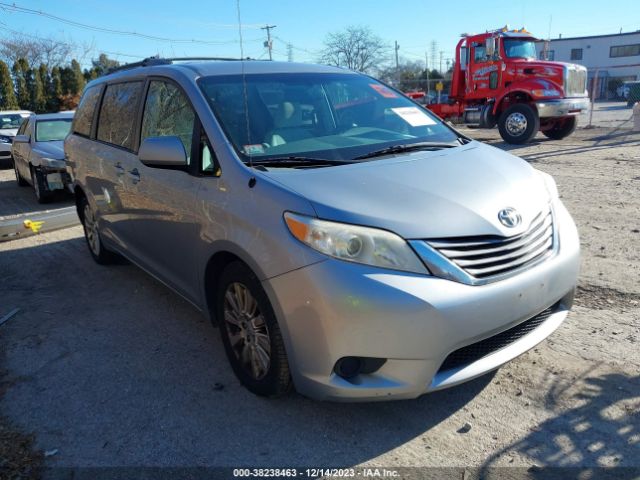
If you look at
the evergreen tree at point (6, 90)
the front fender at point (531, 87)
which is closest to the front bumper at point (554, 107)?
the front fender at point (531, 87)

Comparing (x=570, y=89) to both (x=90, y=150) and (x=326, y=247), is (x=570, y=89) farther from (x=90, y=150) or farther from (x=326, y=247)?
(x=326, y=247)

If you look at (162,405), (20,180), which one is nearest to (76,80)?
(20,180)

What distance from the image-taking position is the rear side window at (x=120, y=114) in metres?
4.21

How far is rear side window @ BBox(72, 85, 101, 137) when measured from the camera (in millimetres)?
5254

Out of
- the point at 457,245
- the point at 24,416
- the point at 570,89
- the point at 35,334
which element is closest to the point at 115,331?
the point at 35,334

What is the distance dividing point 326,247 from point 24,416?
2017mm

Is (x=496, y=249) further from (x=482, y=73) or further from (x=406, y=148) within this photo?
(x=482, y=73)

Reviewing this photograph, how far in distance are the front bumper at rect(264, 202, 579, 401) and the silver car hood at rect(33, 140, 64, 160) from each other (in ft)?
26.2

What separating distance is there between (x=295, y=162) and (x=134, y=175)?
5.30ft

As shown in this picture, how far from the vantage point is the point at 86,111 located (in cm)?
550

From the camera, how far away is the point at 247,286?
2.79m

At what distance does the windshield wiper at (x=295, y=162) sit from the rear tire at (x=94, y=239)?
2984mm

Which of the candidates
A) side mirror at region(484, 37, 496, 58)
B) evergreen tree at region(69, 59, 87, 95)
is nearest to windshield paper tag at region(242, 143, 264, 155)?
side mirror at region(484, 37, 496, 58)

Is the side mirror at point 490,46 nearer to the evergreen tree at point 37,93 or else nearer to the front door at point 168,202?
the front door at point 168,202
